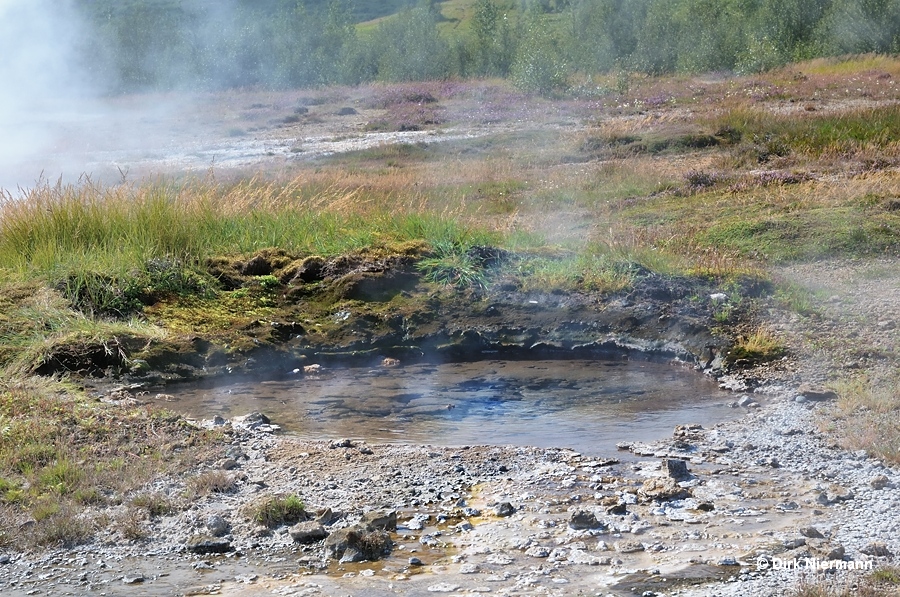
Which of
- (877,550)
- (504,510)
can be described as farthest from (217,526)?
(877,550)

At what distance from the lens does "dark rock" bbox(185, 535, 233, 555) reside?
477 centimetres

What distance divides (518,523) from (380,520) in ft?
2.30

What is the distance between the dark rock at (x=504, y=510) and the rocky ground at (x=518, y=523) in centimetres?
1

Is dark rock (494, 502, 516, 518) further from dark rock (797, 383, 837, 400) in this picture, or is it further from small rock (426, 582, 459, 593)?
dark rock (797, 383, 837, 400)

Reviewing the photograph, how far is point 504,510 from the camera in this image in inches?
202

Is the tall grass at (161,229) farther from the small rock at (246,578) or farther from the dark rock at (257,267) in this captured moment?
the small rock at (246,578)

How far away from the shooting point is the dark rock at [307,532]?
15.9ft

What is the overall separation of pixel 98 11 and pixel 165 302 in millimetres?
25544

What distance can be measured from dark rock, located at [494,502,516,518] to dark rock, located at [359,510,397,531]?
54 centimetres

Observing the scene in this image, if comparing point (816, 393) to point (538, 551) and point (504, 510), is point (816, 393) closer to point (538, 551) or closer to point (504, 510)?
point (504, 510)

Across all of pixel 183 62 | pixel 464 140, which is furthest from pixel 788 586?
pixel 183 62

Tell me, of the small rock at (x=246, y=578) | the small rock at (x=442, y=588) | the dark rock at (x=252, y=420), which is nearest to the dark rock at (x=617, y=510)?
the small rock at (x=442, y=588)

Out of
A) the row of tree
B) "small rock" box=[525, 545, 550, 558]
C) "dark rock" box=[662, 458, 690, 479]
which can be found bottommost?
"dark rock" box=[662, 458, 690, 479]

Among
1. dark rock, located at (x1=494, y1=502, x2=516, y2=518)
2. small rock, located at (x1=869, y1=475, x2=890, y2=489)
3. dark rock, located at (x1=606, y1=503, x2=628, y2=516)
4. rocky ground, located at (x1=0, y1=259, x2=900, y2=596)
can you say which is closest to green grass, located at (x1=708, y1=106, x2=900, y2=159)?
rocky ground, located at (x1=0, y1=259, x2=900, y2=596)
